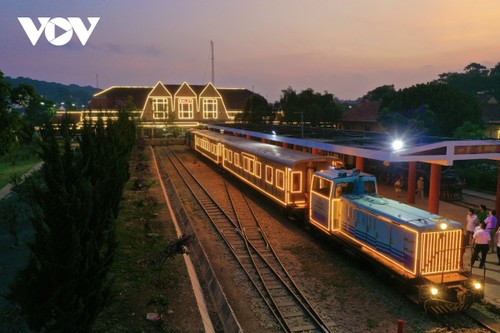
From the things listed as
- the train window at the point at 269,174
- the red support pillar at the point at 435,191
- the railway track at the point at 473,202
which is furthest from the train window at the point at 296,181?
the railway track at the point at 473,202

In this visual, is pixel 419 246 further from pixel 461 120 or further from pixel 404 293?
pixel 461 120

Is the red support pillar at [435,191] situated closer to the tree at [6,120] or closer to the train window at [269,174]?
the train window at [269,174]

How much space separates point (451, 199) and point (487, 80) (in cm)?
8889

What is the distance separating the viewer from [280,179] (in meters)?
21.8

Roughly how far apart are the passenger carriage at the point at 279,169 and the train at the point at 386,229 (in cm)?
5

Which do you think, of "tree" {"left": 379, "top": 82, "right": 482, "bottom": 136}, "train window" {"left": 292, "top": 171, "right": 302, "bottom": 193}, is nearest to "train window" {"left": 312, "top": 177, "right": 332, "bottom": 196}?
"train window" {"left": 292, "top": 171, "right": 302, "bottom": 193}

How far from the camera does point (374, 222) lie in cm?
1360

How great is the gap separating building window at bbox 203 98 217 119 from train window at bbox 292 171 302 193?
230 feet

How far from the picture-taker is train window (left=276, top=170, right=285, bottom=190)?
21.2 metres

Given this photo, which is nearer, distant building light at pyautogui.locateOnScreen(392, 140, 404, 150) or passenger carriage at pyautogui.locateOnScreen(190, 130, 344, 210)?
distant building light at pyautogui.locateOnScreen(392, 140, 404, 150)

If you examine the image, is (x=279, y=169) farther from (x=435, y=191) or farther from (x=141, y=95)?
(x=141, y=95)

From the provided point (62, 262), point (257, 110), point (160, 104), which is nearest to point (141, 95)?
point (160, 104)

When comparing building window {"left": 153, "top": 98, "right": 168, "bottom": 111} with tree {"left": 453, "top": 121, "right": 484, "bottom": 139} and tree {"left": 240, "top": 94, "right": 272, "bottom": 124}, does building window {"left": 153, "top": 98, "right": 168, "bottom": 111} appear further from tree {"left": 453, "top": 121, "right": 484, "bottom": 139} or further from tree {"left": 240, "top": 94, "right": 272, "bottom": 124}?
tree {"left": 453, "top": 121, "right": 484, "bottom": 139}

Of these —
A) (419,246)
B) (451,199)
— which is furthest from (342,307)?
(451,199)
